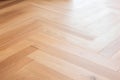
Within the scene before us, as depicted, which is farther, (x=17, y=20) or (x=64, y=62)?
(x=17, y=20)

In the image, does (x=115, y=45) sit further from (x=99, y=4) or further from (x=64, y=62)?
(x=99, y=4)

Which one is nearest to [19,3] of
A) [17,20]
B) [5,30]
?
[17,20]

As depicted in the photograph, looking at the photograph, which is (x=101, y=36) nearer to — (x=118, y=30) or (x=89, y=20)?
(x=118, y=30)

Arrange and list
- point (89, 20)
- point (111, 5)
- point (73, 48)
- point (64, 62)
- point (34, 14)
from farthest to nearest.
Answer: point (111, 5)
point (34, 14)
point (89, 20)
point (73, 48)
point (64, 62)

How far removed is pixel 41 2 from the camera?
1971mm

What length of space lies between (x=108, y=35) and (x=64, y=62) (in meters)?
0.43

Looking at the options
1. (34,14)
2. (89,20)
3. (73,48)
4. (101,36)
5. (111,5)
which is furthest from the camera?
(111,5)

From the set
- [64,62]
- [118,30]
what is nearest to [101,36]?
[118,30]

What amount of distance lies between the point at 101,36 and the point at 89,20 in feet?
0.85

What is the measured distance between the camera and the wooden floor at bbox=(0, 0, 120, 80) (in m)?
1.09

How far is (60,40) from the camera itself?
1355 mm

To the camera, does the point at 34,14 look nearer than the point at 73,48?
No

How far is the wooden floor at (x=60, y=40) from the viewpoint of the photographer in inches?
42.8

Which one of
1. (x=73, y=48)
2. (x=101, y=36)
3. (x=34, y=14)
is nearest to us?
(x=73, y=48)
